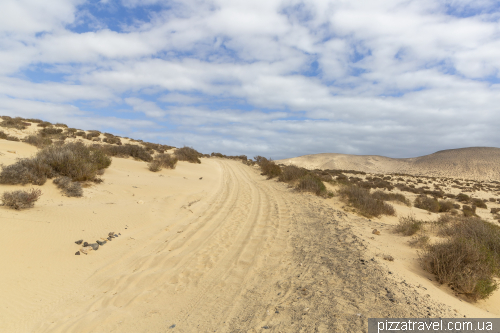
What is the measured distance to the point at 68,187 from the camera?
888 cm

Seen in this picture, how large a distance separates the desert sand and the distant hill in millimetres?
56060

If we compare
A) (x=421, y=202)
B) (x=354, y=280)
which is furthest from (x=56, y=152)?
(x=421, y=202)

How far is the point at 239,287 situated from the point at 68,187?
7.67 meters

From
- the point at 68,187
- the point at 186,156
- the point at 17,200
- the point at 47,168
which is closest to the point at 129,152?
the point at 186,156

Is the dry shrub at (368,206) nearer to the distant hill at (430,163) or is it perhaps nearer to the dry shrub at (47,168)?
the dry shrub at (47,168)

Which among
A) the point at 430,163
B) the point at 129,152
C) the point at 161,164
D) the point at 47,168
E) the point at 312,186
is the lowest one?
the point at 312,186

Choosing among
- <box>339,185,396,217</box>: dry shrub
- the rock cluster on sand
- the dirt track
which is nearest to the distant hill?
<box>339,185,396,217</box>: dry shrub

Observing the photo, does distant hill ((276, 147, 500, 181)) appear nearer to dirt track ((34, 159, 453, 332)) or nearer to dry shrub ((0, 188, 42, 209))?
dirt track ((34, 159, 453, 332))

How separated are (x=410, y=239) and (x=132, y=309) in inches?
281

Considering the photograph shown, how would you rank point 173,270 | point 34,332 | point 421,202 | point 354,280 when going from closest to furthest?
point 34,332 → point 354,280 → point 173,270 → point 421,202

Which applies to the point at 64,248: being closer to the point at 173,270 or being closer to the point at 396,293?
the point at 173,270

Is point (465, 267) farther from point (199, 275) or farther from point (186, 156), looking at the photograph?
point (186, 156)

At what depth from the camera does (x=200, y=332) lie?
133 inches

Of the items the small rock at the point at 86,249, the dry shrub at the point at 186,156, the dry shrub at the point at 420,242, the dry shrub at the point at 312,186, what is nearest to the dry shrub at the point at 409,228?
the dry shrub at the point at 420,242
